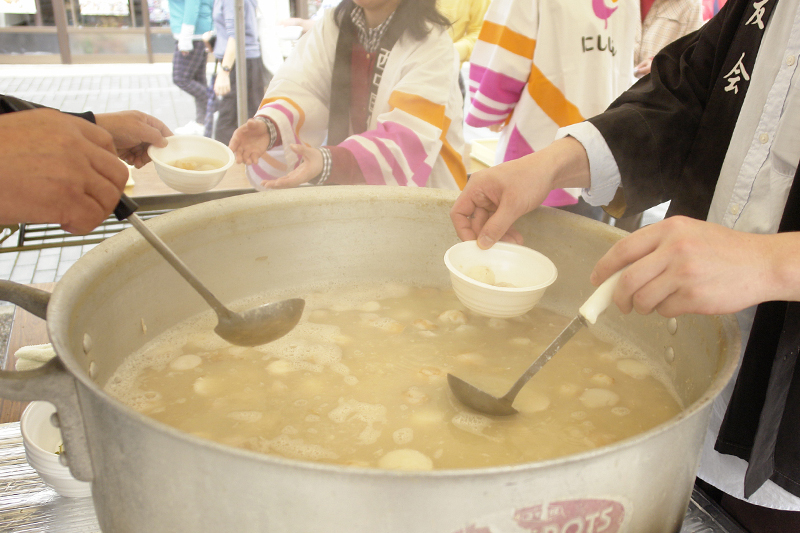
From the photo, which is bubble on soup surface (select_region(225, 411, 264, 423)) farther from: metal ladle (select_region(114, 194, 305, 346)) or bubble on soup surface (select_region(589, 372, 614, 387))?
bubble on soup surface (select_region(589, 372, 614, 387))

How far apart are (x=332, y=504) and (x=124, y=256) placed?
1.81 ft

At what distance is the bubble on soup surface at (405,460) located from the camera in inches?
27.8

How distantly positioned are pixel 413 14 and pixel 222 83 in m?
0.58

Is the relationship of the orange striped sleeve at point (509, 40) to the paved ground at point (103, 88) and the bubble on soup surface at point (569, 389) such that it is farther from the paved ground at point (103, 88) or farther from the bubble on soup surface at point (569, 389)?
the bubble on soup surface at point (569, 389)

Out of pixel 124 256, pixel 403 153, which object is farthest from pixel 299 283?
pixel 403 153

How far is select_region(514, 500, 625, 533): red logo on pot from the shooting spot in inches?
18.1

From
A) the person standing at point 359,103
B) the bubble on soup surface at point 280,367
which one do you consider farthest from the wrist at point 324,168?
the bubble on soup surface at point 280,367

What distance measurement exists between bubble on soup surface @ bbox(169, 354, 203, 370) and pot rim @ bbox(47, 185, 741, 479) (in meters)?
0.19

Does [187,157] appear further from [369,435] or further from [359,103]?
[369,435]

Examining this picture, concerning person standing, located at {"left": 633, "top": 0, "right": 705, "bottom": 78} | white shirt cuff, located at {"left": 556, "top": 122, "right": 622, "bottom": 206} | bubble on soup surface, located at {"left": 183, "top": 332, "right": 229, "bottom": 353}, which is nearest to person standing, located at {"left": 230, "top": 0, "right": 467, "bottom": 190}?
bubble on soup surface, located at {"left": 183, "top": 332, "right": 229, "bottom": 353}

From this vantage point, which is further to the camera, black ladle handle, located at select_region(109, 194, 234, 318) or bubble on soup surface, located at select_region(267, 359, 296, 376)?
bubble on soup surface, located at select_region(267, 359, 296, 376)

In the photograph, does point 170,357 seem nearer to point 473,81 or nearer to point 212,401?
point 212,401

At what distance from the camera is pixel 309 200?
1.07 metres

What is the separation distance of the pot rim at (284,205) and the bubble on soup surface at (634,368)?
0.14 m
